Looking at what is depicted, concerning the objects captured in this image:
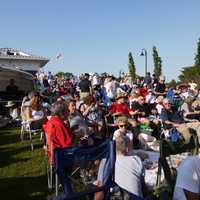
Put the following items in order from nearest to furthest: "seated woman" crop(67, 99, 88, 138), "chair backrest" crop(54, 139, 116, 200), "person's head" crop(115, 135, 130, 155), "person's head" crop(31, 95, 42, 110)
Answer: "chair backrest" crop(54, 139, 116, 200), "person's head" crop(115, 135, 130, 155), "seated woman" crop(67, 99, 88, 138), "person's head" crop(31, 95, 42, 110)

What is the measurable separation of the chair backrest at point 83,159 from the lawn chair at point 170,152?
0.55 metres

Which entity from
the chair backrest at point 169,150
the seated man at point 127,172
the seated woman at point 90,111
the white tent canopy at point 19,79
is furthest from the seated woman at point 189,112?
the white tent canopy at point 19,79

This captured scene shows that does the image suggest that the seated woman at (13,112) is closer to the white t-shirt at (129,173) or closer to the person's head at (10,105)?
the person's head at (10,105)

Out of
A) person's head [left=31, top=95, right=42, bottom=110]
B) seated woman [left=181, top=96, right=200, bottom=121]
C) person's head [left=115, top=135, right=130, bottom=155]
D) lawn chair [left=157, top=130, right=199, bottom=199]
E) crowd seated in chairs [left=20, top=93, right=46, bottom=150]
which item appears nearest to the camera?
lawn chair [left=157, top=130, right=199, bottom=199]

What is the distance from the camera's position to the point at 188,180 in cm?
398

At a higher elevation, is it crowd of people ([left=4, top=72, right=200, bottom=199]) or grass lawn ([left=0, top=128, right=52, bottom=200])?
crowd of people ([left=4, top=72, right=200, bottom=199])

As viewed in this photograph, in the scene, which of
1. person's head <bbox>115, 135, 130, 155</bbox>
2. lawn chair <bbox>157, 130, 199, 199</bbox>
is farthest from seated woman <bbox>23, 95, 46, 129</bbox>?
lawn chair <bbox>157, 130, 199, 199</bbox>

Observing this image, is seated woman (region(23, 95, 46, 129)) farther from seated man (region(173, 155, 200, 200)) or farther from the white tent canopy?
the white tent canopy

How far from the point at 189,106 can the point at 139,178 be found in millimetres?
8958

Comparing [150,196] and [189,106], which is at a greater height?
[189,106]

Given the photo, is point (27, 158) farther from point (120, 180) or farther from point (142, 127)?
point (120, 180)

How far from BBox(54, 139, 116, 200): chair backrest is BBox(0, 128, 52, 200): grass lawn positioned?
6.48ft

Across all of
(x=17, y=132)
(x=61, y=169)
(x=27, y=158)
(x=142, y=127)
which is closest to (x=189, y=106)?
(x=142, y=127)

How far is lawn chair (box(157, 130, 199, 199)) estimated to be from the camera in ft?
16.3
